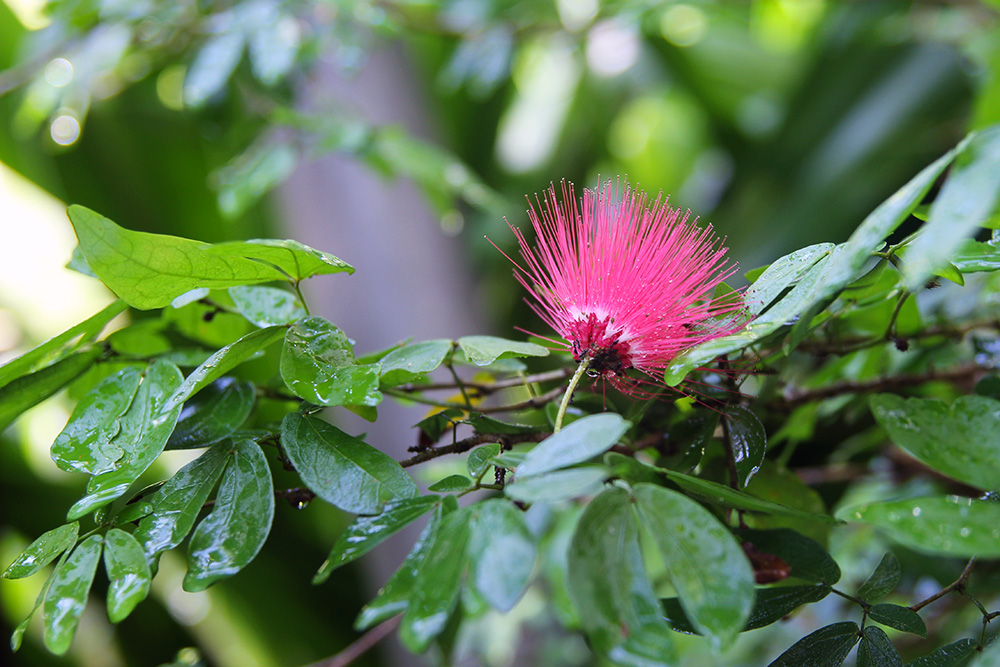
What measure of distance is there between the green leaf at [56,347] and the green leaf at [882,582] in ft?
1.31

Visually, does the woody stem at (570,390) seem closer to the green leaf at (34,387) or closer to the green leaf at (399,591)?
the green leaf at (399,591)

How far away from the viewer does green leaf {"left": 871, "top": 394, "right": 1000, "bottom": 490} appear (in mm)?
285

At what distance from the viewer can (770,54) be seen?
6.20 ft

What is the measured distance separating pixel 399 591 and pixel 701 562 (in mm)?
110

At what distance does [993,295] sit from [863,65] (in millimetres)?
1272

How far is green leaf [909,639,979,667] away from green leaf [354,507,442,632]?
23cm

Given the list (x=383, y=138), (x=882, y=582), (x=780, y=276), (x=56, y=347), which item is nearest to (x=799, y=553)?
(x=882, y=582)

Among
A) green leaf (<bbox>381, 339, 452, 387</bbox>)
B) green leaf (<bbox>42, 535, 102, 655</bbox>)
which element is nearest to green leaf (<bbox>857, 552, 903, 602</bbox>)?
green leaf (<bbox>381, 339, 452, 387</bbox>)

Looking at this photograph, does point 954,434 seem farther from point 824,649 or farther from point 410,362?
point 410,362

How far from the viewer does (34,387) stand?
368mm

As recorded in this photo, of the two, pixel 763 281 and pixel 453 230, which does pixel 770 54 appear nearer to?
pixel 453 230

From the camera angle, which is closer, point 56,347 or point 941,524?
point 941,524

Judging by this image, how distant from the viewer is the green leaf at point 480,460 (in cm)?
30

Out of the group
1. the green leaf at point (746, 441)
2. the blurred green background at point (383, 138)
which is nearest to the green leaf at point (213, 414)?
the green leaf at point (746, 441)
